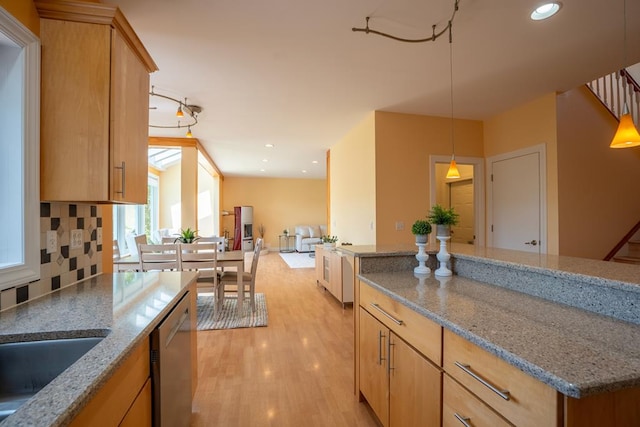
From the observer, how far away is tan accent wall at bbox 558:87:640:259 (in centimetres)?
323

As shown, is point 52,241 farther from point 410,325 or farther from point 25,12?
point 410,325

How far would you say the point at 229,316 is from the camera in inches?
139

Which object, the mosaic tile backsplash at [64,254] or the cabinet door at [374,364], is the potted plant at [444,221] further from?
the mosaic tile backsplash at [64,254]

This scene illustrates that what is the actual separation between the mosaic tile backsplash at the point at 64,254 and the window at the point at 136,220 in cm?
232

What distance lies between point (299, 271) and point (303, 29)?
5.10 meters

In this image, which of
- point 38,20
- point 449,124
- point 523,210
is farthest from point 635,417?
point 449,124

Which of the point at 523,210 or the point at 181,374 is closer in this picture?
the point at 181,374

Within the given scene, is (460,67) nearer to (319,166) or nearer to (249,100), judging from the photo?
(249,100)

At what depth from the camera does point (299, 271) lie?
6.46 m

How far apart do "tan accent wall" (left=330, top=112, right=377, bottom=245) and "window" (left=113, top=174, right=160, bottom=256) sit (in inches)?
113

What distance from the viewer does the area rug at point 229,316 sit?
3.26m

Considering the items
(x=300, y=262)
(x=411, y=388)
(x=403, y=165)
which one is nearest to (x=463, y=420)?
(x=411, y=388)

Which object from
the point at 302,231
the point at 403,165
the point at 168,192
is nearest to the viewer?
the point at 403,165

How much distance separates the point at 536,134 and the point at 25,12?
14.3ft
